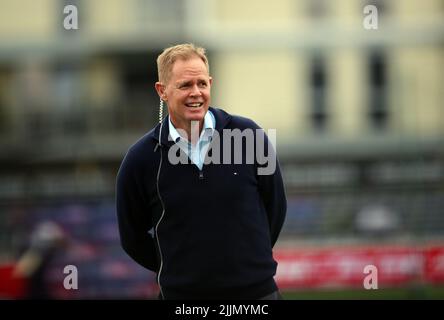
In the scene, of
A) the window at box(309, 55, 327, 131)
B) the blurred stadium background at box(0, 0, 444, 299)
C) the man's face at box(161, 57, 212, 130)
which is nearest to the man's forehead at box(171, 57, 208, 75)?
the man's face at box(161, 57, 212, 130)

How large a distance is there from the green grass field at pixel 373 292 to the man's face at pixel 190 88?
9650mm

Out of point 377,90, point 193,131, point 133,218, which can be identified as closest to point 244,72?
point 377,90

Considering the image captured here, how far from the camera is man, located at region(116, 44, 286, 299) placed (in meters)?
3.93

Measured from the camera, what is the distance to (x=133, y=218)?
4250mm

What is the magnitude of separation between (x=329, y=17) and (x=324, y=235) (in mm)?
18879

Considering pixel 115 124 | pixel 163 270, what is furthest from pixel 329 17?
pixel 163 270

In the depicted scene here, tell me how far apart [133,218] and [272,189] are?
2.09 ft

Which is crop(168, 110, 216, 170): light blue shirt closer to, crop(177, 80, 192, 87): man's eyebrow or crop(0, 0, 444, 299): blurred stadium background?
crop(177, 80, 192, 87): man's eyebrow

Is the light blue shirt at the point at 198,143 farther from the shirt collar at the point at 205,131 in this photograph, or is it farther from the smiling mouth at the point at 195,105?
the smiling mouth at the point at 195,105

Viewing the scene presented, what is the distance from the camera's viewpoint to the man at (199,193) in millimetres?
3932

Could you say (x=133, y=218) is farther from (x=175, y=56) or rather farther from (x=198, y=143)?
(x=175, y=56)

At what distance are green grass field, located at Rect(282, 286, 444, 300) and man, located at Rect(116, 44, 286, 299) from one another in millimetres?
9462

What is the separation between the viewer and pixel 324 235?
1559 cm

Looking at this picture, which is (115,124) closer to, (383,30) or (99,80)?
(99,80)
